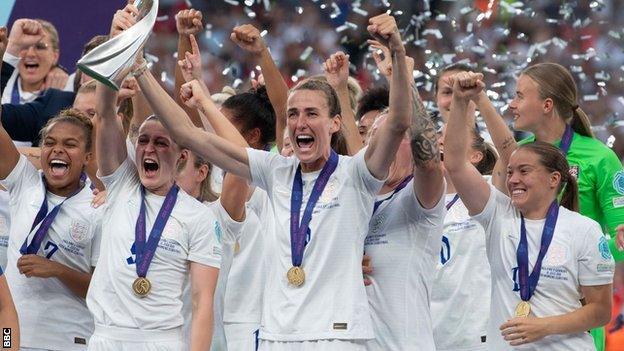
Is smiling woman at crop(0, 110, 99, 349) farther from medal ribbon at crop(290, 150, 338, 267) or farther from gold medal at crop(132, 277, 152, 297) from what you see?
medal ribbon at crop(290, 150, 338, 267)

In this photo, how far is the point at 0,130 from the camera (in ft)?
22.6

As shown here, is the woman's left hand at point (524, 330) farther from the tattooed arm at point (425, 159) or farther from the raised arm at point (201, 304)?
the raised arm at point (201, 304)

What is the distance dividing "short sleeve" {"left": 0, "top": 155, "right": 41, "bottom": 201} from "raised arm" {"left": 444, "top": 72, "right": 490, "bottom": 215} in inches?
87.9

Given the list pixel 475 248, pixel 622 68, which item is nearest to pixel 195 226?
pixel 475 248

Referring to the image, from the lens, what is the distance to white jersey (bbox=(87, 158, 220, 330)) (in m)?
6.45

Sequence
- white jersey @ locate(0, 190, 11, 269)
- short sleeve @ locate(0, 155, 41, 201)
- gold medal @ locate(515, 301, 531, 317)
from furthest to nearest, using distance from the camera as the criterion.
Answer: white jersey @ locate(0, 190, 11, 269) → short sleeve @ locate(0, 155, 41, 201) → gold medal @ locate(515, 301, 531, 317)

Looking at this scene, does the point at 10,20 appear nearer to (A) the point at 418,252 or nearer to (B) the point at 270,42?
(B) the point at 270,42

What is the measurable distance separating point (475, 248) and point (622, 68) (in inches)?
131

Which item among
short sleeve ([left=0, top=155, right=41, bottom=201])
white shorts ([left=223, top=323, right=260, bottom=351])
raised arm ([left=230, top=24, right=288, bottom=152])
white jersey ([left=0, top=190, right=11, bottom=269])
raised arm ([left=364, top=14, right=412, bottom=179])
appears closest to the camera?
raised arm ([left=364, top=14, right=412, bottom=179])

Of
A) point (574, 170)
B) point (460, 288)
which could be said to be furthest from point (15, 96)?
point (574, 170)

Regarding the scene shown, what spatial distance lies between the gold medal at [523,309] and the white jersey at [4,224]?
9.28ft

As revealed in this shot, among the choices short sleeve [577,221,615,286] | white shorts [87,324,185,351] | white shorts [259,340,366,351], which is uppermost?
short sleeve [577,221,615,286]

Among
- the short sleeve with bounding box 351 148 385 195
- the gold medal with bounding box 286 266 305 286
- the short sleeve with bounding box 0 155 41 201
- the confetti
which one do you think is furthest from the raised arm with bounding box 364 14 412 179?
the confetti

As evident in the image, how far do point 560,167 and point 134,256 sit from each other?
2039 millimetres
